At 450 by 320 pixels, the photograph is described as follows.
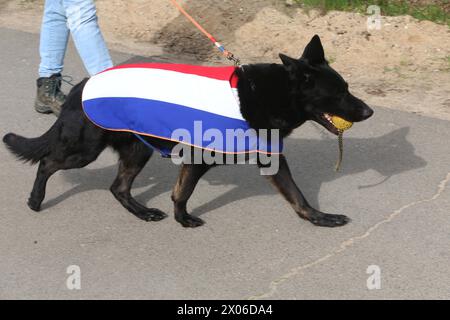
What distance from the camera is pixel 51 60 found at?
6688 mm

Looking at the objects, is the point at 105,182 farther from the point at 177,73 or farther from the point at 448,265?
the point at 448,265

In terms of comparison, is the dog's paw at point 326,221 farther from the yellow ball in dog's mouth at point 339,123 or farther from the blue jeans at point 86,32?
the blue jeans at point 86,32

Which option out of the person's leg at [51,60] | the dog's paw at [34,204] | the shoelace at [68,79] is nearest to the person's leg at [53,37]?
the person's leg at [51,60]

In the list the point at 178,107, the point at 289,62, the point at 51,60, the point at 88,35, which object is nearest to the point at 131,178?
the point at 178,107

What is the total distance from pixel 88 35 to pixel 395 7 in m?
3.12

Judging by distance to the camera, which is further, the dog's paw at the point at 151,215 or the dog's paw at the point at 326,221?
the dog's paw at the point at 151,215

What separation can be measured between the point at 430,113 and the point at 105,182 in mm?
2440

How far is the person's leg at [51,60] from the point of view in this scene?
6.56 m

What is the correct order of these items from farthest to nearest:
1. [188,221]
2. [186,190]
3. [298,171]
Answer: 1. [298,171]
2. [188,221]
3. [186,190]

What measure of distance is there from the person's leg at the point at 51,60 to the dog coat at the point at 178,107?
6.17ft

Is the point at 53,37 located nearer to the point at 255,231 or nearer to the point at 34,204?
the point at 34,204

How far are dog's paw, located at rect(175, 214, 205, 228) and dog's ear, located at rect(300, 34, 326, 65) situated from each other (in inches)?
44.5

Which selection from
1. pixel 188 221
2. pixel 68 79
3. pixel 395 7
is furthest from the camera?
pixel 395 7

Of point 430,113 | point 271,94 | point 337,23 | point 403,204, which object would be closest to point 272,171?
point 271,94
